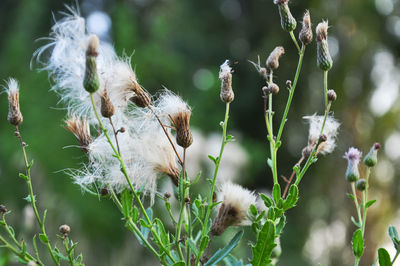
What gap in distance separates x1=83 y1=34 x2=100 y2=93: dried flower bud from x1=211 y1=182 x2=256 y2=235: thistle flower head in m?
0.26

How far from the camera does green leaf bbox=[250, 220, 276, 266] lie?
2.11 ft

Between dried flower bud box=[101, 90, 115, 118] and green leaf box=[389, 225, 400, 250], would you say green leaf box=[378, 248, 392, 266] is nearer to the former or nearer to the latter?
green leaf box=[389, 225, 400, 250]

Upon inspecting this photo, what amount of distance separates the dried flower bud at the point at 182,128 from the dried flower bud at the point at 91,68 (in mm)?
140

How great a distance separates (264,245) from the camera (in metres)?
0.65

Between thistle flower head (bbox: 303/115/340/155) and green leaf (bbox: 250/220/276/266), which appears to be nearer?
green leaf (bbox: 250/220/276/266)

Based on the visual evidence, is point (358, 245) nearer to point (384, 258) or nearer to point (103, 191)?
point (384, 258)

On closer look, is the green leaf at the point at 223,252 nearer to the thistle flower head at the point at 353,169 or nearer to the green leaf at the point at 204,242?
the green leaf at the point at 204,242

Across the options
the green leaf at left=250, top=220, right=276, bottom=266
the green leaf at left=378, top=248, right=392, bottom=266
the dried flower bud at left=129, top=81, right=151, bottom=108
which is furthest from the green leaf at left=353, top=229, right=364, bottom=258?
the dried flower bud at left=129, top=81, right=151, bottom=108

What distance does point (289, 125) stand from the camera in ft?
17.4

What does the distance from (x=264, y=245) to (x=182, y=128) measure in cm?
20

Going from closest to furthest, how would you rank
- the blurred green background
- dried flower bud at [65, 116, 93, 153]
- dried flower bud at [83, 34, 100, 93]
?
dried flower bud at [83, 34, 100, 93] < dried flower bud at [65, 116, 93, 153] < the blurred green background

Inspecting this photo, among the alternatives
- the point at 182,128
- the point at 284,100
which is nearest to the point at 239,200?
the point at 182,128

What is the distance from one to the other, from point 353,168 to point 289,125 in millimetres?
4581

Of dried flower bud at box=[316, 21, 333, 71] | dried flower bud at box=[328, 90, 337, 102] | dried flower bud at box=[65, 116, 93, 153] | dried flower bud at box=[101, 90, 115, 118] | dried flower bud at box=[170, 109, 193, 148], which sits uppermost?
dried flower bud at box=[316, 21, 333, 71]
